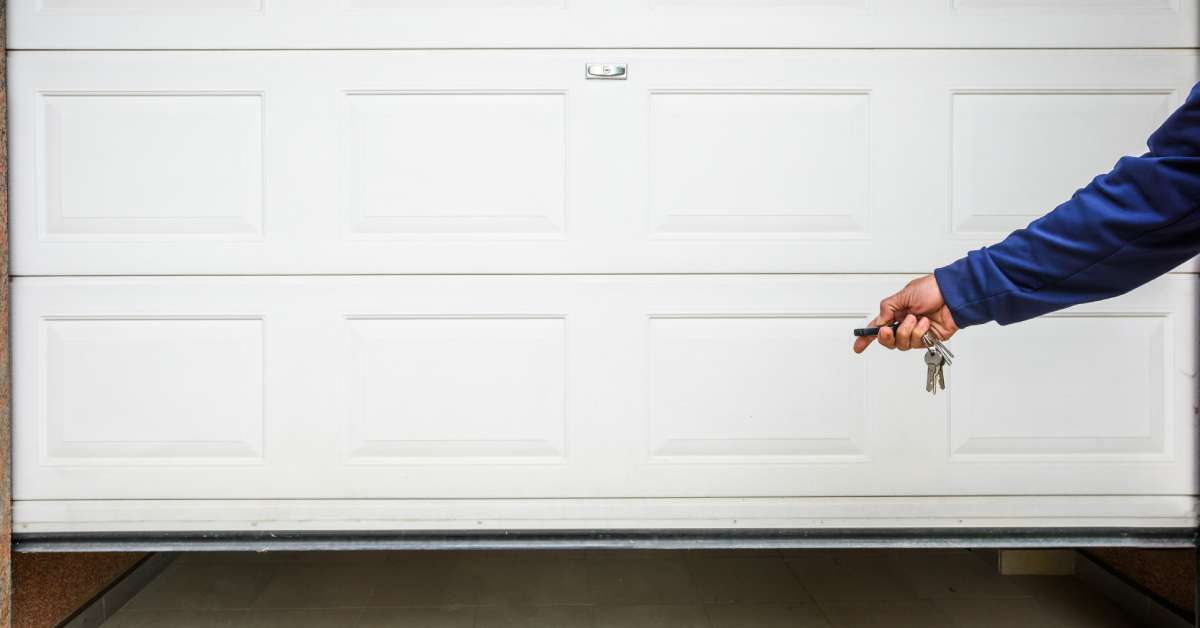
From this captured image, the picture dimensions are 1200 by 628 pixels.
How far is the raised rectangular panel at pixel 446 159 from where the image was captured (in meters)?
1.37

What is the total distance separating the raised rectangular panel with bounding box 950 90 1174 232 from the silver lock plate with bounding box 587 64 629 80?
75 centimetres

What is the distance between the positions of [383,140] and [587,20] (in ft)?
1.73

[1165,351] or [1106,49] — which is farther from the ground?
[1106,49]

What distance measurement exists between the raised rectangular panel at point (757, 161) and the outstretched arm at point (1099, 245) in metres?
0.46

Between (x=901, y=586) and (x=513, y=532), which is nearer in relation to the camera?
(x=513, y=532)

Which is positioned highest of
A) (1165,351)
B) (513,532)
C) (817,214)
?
(817,214)

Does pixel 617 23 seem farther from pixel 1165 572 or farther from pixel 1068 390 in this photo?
pixel 1165 572

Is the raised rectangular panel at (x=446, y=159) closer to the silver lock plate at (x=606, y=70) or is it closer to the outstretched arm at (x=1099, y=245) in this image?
the silver lock plate at (x=606, y=70)

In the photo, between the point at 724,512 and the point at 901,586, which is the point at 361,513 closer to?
the point at 724,512

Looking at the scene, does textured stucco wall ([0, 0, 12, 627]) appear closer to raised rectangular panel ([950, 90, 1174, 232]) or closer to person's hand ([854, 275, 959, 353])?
person's hand ([854, 275, 959, 353])

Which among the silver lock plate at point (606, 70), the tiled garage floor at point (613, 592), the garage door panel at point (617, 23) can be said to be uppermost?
the garage door panel at point (617, 23)

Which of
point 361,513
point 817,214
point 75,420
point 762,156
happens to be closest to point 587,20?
point 762,156

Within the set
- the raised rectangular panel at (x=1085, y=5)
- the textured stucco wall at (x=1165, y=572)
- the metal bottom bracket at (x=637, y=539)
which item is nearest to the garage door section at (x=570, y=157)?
the raised rectangular panel at (x=1085, y=5)

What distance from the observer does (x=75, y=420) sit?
1.37 m
